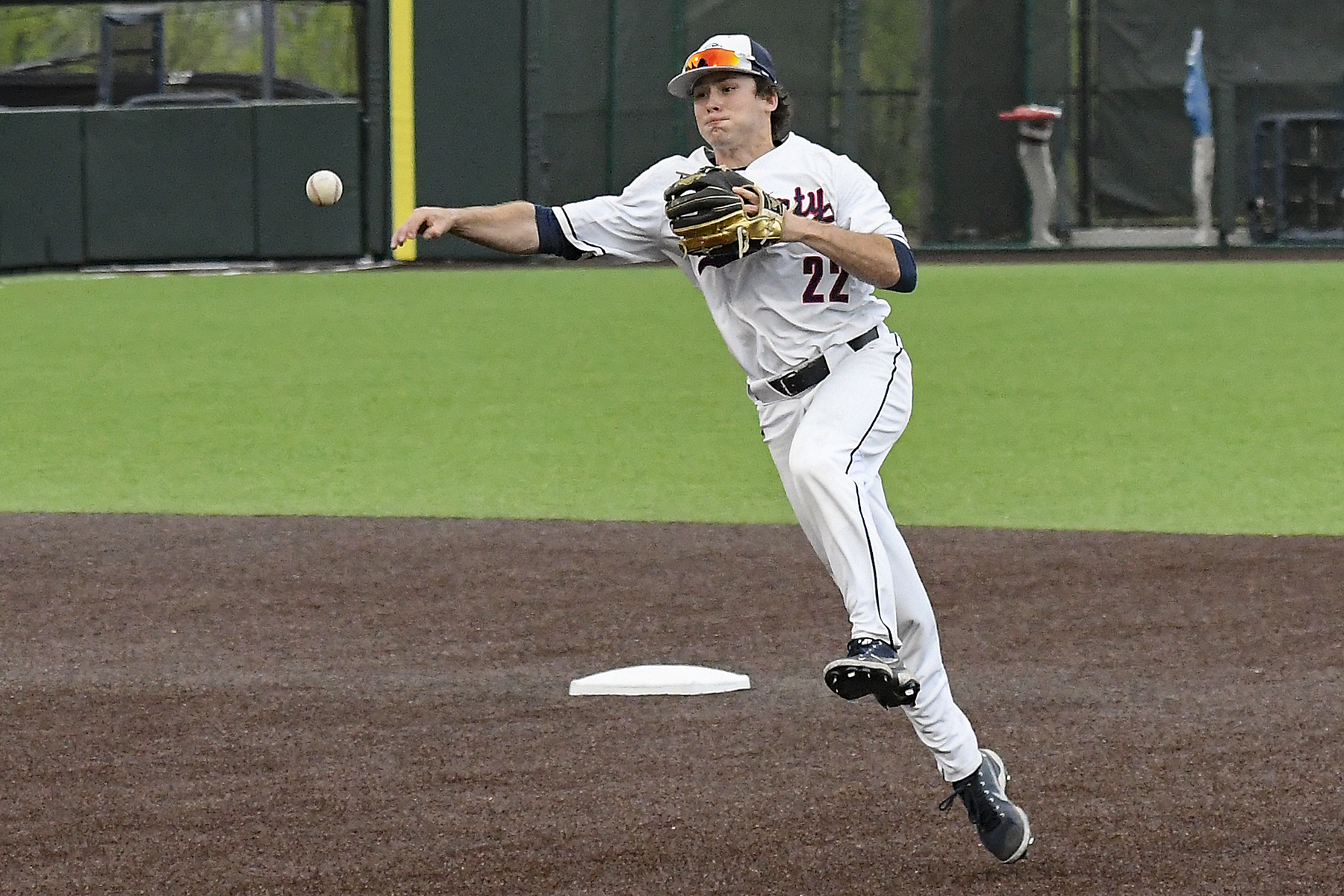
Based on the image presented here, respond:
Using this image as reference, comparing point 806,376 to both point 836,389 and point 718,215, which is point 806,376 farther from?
point 718,215

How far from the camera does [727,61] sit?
4.54m

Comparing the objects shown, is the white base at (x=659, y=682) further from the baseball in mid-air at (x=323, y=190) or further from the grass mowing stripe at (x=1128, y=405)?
the grass mowing stripe at (x=1128, y=405)

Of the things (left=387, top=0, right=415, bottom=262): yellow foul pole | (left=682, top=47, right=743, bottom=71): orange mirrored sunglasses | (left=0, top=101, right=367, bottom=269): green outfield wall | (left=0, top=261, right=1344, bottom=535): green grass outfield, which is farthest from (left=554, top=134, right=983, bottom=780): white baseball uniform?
(left=387, top=0, right=415, bottom=262): yellow foul pole

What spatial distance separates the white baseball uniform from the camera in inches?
166

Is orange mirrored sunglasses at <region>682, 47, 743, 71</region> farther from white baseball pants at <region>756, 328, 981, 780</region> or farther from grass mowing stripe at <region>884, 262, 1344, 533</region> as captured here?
grass mowing stripe at <region>884, 262, 1344, 533</region>

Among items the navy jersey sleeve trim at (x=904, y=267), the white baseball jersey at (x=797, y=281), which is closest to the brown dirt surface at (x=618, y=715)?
the white baseball jersey at (x=797, y=281)

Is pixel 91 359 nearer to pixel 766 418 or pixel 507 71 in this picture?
pixel 507 71

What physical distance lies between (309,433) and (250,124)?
31.5 feet

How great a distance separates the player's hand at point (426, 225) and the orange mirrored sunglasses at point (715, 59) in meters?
0.64

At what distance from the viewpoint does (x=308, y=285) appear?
725 inches

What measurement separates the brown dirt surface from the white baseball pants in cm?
29

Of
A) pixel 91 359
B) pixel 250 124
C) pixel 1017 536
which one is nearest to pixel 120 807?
pixel 1017 536

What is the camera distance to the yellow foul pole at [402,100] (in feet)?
65.5

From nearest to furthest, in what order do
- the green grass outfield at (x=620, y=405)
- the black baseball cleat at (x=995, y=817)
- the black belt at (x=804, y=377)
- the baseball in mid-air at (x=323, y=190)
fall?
the black baseball cleat at (x=995, y=817) < the black belt at (x=804, y=377) < the baseball in mid-air at (x=323, y=190) < the green grass outfield at (x=620, y=405)
